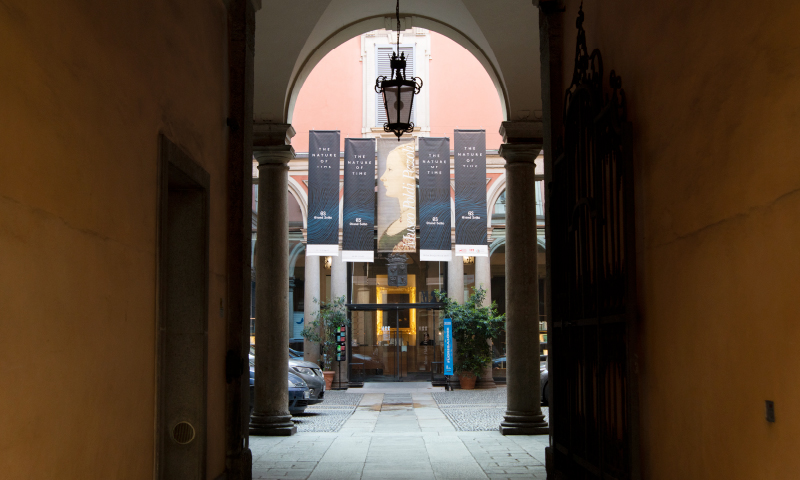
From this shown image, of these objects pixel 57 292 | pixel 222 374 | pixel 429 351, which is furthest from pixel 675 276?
pixel 429 351

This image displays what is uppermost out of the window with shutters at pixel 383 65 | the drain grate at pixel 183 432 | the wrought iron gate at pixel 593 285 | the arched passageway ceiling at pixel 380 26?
the window with shutters at pixel 383 65

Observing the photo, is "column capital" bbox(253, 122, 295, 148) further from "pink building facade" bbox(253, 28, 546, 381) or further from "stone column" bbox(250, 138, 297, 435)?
"pink building facade" bbox(253, 28, 546, 381)

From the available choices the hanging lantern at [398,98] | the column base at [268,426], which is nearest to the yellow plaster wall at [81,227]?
the hanging lantern at [398,98]

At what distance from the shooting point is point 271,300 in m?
10.3

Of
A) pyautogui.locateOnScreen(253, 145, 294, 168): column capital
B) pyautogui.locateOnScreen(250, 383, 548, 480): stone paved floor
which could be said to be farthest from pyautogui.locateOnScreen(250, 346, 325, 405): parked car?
pyautogui.locateOnScreen(253, 145, 294, 168): column capital

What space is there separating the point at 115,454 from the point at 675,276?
2915mm

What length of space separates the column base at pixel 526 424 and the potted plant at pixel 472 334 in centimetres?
1034

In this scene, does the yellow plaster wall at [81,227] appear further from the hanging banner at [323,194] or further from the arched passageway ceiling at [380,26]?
the hanging banner at [323,194]

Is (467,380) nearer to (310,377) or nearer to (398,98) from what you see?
(310,377)

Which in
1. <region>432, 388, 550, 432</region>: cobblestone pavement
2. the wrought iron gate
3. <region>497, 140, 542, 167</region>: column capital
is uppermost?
<region>497, 140, 542, 167</region>: column capital

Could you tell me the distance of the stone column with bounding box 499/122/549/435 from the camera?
10.1 meters

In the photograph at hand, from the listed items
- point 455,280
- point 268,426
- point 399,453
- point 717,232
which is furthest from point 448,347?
point 717,232

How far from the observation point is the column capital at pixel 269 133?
34.3 feet

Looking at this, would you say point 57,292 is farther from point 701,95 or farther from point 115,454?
point 701,95
